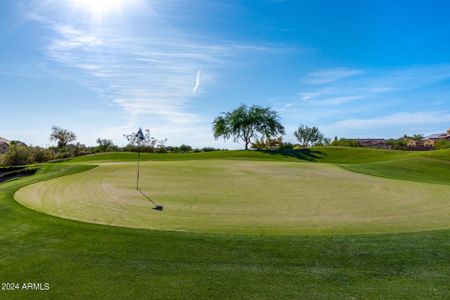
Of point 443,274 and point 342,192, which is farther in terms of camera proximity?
point 342,192

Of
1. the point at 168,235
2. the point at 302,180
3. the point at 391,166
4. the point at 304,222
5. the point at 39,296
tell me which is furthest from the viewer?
the point at 391,166

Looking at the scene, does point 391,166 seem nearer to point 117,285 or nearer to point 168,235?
point 168,235

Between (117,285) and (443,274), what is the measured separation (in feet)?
17.7

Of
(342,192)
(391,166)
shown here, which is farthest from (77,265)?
(391,166)

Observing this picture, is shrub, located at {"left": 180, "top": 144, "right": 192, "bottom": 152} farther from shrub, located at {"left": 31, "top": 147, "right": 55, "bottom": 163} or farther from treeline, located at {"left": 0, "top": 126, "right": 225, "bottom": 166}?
shrub, located at {"left": 31, "top": 147, "right": 55, "bottom": 163}

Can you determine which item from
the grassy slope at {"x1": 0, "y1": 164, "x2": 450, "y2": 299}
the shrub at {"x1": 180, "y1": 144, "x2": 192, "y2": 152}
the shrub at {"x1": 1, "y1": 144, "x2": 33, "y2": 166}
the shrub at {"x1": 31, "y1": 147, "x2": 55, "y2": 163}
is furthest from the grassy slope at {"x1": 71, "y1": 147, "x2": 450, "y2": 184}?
the grassy slope at {"x1": 0, "y1": 164, "x2": 450, "y2": 299}

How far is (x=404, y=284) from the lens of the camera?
4.51 metres

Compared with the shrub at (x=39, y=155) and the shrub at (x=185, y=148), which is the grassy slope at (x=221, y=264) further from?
the shrub at (x=185, y=148)

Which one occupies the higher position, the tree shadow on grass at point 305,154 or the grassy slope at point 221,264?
the tree shadow on grass at point 305,154

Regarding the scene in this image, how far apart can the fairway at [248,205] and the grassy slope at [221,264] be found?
2.99ft

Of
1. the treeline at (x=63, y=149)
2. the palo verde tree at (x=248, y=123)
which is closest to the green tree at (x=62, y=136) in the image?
the treeline at (x=63, y=149)

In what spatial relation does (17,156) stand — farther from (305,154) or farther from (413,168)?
(413,168)

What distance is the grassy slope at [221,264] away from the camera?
14.3 ft

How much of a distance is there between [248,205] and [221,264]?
4556 millimetres
